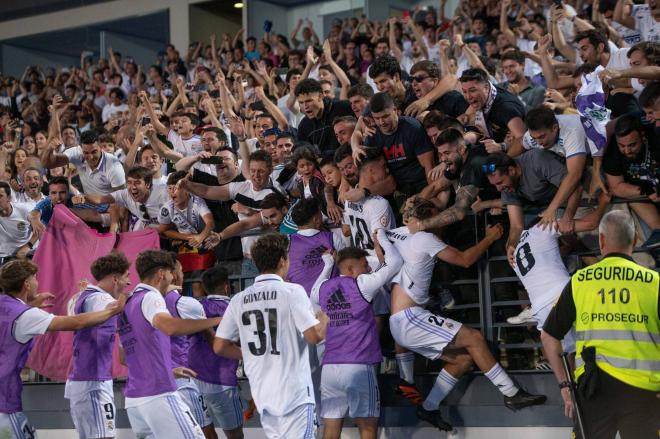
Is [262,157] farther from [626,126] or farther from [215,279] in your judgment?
[626,126]

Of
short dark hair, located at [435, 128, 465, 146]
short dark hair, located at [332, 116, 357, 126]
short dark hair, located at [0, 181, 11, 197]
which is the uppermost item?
short dark hair, located at [332, 116, 357, 126]

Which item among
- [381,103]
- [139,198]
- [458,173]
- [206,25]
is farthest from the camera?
[206,25]

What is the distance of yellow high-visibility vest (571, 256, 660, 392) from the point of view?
580 centimetres

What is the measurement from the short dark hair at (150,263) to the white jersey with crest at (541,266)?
3024 millimetres

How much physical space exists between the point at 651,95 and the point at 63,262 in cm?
730

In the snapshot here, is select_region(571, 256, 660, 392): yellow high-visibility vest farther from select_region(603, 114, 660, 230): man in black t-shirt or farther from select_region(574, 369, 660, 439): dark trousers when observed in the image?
select_region(603, 114, 660, 230): man in black t-shirt

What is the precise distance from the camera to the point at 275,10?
2531 cm

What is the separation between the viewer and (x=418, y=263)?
8406 mm

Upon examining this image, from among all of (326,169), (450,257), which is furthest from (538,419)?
(326,169)

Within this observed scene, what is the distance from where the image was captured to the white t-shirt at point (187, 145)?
1288 cm

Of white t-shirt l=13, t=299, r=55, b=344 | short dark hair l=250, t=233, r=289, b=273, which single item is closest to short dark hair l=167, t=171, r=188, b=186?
white t-shirt l=13, t=299, r=55, b=344

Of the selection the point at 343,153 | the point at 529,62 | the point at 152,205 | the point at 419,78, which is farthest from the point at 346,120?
the point at 529,62

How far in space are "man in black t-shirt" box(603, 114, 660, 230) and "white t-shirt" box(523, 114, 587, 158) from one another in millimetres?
232

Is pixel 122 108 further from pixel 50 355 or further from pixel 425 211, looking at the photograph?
pixel 425 211
